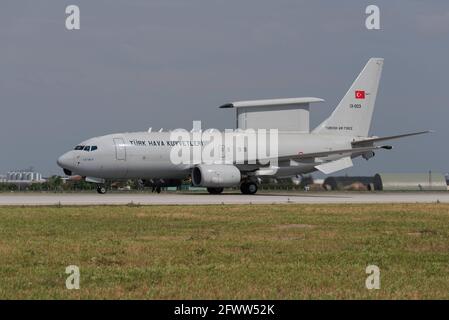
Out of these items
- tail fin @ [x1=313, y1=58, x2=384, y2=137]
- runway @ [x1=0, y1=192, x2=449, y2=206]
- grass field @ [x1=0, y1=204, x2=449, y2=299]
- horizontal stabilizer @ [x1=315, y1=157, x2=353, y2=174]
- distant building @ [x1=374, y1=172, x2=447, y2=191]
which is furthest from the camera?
distant building @ [x1=374, y1=172, x2=447, y2=191]

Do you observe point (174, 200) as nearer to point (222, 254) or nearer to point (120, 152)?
point (120, 152)

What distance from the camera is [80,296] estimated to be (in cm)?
1280

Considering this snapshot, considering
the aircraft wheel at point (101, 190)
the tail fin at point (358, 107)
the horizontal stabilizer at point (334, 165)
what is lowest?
the aircraft wheel at point (101, 190)

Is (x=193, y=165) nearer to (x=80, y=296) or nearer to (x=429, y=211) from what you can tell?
(x=429, y=211)

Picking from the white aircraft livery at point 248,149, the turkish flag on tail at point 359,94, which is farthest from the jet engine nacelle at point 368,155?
the turkish flag on tail at point 359,94

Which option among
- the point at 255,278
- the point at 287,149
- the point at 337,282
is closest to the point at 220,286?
the point at 255,278

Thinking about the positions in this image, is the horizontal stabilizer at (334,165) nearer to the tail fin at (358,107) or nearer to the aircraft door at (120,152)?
the tail fin at (358,107)

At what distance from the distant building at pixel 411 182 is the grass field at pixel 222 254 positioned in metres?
66.7

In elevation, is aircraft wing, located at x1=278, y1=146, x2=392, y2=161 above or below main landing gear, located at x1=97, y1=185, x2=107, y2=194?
above

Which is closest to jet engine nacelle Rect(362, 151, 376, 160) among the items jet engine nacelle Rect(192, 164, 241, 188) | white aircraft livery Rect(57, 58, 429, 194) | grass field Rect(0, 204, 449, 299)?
white aircraft livery Rect(57, 58, 429, 194)

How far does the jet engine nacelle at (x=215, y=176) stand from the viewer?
178ft

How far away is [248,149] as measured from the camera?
192 feet

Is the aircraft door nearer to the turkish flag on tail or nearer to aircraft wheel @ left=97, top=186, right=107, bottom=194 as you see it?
aircraft wheel @ left=97, top=186, right=107, bottom=194

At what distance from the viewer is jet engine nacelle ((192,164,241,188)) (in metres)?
54.2
